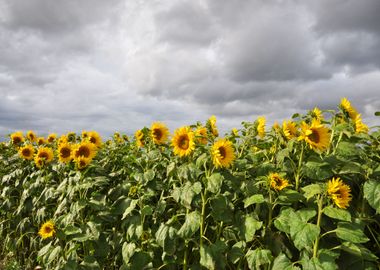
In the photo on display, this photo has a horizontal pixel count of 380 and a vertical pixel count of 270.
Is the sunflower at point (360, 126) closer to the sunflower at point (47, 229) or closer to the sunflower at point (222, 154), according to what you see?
the sunflower at point (222, 154)

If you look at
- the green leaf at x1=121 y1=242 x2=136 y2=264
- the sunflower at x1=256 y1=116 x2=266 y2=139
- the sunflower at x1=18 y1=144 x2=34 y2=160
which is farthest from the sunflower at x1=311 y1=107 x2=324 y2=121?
the sunflower at x1=18 y1=144 x2=34 y2=160

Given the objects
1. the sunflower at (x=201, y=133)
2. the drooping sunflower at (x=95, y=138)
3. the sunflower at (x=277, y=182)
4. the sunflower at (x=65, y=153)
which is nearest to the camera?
the sunflower at (x=277, y=182)

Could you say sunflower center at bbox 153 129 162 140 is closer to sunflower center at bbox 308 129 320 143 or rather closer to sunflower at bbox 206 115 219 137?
sunflower at bbox 206 115 219 137

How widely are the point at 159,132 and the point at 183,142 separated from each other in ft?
2.10

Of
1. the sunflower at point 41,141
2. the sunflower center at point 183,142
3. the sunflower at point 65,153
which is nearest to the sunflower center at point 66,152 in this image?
the sunflower at point 65,153

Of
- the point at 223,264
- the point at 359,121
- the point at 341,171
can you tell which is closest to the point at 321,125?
the point at 341,171

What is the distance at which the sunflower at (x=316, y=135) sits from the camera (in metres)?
3.02

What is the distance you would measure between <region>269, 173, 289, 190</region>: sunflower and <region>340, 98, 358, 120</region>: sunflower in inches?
35.6

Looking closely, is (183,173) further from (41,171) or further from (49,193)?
(41,171)

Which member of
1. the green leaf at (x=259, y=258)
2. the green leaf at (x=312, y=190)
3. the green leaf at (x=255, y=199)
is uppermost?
the green leaf at (x=312, y=190)

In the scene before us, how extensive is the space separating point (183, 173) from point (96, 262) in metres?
1.43

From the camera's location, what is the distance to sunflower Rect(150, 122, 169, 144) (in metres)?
4.06

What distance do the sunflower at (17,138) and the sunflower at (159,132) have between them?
12.6 feet

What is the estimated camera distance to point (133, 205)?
361 centimetres
